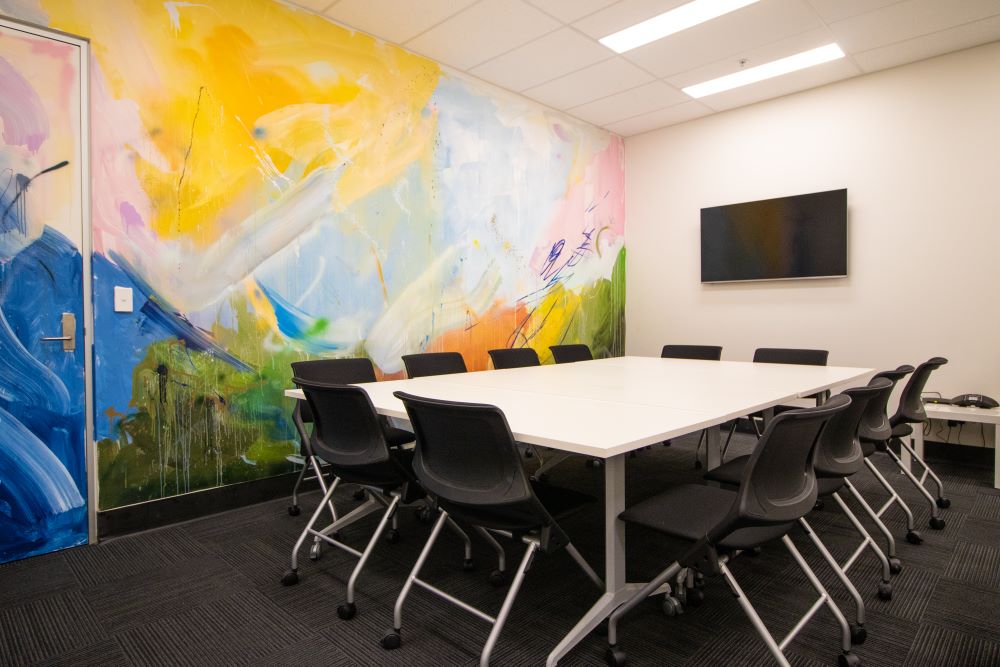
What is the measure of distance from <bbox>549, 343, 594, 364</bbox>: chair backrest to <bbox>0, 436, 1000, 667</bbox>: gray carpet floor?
1564mm

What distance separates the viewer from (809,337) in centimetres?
502

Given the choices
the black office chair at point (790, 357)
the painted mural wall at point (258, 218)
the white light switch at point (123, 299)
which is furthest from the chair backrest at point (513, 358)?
the white light switch at point (123, 299)

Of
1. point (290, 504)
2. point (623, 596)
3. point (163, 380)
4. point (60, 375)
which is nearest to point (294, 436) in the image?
point (290, 504)

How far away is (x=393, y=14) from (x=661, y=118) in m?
3.08

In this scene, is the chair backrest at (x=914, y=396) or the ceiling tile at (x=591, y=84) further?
the ceiling tile at (x=591, y=84)

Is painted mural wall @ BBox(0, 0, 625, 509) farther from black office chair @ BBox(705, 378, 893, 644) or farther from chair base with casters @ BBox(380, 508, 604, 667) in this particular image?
black office chair @ BBox(705, 378, 893, 644)

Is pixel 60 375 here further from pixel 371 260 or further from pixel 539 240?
pixel 539 240

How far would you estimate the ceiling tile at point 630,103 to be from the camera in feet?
16.1

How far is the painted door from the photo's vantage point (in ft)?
8.32

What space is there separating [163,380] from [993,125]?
19.2 feet

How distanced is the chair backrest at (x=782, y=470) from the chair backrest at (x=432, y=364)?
90.7 inches

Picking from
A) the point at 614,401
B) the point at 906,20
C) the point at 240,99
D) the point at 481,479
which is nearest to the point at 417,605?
the point at 481,479

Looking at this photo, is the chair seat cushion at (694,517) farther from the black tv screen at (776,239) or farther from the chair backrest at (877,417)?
the black tv screen at (776,239)

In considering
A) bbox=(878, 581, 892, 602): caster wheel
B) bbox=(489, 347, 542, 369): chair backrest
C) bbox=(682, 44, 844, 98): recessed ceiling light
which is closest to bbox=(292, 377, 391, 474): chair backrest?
bbox=(489, 347, 542, 369): chair backrest
